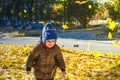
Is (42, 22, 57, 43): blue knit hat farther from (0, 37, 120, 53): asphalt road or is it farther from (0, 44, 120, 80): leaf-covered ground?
(0, 37, 120, 53): asphalt road

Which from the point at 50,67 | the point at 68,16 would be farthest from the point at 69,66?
the point at 68,16

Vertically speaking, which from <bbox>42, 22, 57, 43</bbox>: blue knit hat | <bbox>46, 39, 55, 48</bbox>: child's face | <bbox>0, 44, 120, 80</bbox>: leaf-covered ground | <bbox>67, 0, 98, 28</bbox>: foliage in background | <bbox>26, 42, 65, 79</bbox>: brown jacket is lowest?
<bbox>67, 0, 98, 28</bbox>: foliage in background

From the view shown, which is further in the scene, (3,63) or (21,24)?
(21,24)

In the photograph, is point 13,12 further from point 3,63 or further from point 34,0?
point 3,63

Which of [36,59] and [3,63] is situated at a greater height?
[36,59]

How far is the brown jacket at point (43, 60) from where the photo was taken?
6078 mm

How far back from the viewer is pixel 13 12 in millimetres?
43844

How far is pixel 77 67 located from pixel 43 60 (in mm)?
→ 4062

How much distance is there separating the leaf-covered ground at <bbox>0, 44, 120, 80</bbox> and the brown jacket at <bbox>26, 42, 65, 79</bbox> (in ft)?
8.28

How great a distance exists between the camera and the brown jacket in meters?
6.08

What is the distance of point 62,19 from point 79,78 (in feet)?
121

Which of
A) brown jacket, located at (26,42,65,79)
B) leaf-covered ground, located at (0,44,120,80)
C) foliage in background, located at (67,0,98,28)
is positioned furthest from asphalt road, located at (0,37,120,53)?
foliage in background, located at (67,0,98,28)

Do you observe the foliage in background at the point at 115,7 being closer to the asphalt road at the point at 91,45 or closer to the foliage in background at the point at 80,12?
the asphalt road at the point at 91,45

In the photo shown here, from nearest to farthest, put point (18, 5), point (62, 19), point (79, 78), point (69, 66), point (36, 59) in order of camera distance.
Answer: point (36, 59) < point (79, 78) < point (69, 66) < point (18, 5) < point (62, 19)
